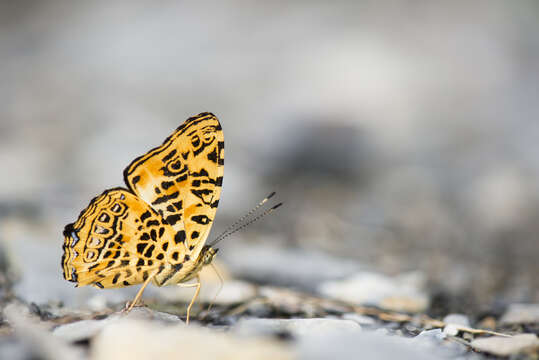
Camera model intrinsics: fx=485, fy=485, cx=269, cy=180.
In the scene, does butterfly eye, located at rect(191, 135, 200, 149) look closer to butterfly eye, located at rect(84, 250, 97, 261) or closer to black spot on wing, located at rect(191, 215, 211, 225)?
black spot on wing, located at rect(191, 215, 211, 225)

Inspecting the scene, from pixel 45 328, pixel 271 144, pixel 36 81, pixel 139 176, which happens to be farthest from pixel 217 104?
pixel 45 328

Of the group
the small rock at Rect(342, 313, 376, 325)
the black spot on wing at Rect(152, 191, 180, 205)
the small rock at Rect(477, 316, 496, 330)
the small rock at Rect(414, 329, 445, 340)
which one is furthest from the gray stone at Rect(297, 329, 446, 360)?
the black spot on wing at Rect(152, 191, 180, 205)

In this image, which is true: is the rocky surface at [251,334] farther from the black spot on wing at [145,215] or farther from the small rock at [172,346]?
the black spot on wing at [145,215]

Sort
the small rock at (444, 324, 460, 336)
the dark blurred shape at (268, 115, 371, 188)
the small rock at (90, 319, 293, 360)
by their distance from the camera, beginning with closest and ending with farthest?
the small rock at (90, 319, 293, 360) < the small rock at (444, 324, 460, 336) < the dark blurred shape at (268, 115, 371, 188)

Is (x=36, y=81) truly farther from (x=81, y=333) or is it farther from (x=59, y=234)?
(x=81, y=333)

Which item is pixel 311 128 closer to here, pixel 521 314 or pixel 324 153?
pixel 324 153

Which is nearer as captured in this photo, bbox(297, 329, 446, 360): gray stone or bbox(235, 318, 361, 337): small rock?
bbox(297, 329, 446, 360): gray stone

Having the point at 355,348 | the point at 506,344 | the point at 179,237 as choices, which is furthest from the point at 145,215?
the point at 506,344
